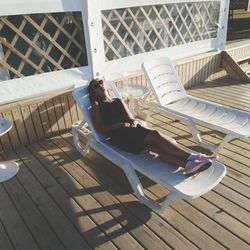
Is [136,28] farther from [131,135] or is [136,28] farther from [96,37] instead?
[131,135]

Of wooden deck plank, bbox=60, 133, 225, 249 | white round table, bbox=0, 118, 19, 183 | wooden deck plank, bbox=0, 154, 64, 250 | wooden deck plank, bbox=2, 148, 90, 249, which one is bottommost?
wooden deck plank, bbox=60, 133, 225, 249

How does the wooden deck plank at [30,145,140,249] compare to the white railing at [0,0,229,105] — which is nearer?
the wooden deck plank at [30,145,140,249]

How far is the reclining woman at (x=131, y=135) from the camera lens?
1.91 m

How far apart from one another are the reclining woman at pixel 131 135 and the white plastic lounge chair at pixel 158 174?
0.06m

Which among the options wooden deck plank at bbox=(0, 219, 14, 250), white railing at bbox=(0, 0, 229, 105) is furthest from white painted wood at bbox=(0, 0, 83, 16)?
wooden deck plank at bbox=(0, 219, 14, 250)

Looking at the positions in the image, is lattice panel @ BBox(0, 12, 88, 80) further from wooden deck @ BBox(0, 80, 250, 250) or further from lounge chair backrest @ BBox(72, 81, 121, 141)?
wooden deck @ BBox(0, 80, 250, 250)

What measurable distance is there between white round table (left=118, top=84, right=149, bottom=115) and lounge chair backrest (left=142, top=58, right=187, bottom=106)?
147mm

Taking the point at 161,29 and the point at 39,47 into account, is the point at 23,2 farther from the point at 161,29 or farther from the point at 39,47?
the point at 161,29

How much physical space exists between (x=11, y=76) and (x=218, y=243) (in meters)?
2.47

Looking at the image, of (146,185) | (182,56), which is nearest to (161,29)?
(182,56)

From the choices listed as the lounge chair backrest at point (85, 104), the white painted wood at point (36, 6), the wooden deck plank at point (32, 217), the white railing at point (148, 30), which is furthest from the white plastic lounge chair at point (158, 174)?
the white railing at point (148, 30)

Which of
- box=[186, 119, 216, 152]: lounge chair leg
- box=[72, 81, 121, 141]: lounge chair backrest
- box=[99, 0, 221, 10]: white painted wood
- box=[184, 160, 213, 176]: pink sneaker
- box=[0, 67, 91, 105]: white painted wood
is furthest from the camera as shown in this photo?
box=[99, 0, 221, 10]: white painted wood

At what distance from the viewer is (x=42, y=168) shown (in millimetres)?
2646

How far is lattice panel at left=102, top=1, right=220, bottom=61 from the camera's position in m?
3.58
